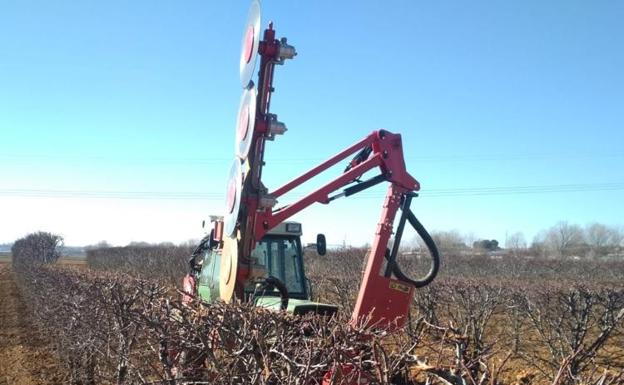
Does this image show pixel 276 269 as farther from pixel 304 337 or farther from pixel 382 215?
pixel 304 337

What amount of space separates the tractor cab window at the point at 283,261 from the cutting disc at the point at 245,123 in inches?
63.8

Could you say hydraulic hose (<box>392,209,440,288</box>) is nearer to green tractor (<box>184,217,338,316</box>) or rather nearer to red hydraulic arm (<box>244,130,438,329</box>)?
red hydraulic arm (<box>244,130,438,329</box>)

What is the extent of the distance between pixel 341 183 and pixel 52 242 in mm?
31936

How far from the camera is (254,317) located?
12.1 ft

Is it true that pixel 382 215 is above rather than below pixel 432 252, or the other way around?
above

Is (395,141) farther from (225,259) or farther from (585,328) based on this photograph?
(585,328)

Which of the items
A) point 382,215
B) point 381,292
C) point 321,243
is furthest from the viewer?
point 321,243

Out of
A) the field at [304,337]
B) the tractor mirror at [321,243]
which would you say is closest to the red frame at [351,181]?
the field at [304,337]

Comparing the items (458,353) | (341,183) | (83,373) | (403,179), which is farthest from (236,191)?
(83,373)

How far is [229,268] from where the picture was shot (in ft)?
18.8

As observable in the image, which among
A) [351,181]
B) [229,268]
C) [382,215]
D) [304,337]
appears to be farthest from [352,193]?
[304,337]

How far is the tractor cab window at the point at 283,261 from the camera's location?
23.6 feet

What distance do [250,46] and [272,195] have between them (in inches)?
58.4

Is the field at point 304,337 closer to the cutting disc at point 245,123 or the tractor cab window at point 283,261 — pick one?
the tractor cab window at point 283,261
